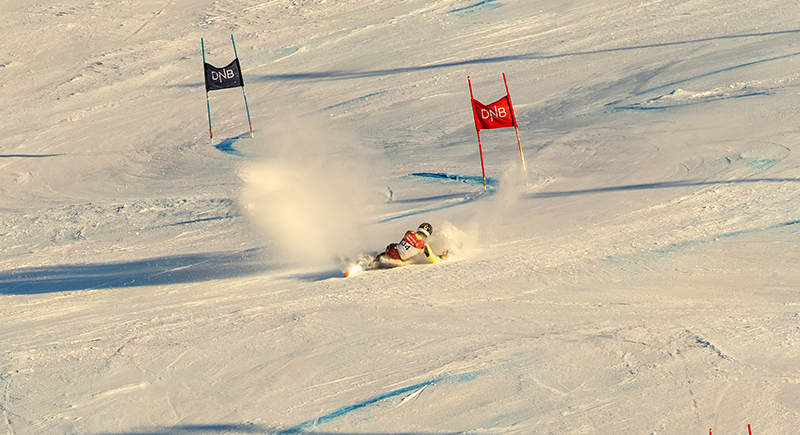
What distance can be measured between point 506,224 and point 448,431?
520 cm

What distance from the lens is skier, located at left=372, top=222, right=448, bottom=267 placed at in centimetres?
1004

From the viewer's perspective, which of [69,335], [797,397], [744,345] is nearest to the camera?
[797,397]

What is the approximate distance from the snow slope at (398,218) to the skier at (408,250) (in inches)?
9.9

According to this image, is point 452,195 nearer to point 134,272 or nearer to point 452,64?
point 134,272

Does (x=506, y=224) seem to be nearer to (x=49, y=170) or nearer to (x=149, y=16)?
(x=49, y=170)

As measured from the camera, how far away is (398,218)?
40.1 feet

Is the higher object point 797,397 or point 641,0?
point 641,0

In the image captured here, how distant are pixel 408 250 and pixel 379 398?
10.0 ft

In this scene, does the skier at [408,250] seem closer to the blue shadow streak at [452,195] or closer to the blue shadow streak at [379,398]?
the blue shadow streak at [452,195]

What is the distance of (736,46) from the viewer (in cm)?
1714

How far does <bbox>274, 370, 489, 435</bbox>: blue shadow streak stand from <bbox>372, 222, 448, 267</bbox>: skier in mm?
2747

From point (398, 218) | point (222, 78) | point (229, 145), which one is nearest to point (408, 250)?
point (398, 218)

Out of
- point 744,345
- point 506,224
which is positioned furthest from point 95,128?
point 744,345

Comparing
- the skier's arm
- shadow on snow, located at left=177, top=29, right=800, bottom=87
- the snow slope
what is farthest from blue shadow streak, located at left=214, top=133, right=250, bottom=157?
the skier's arm
